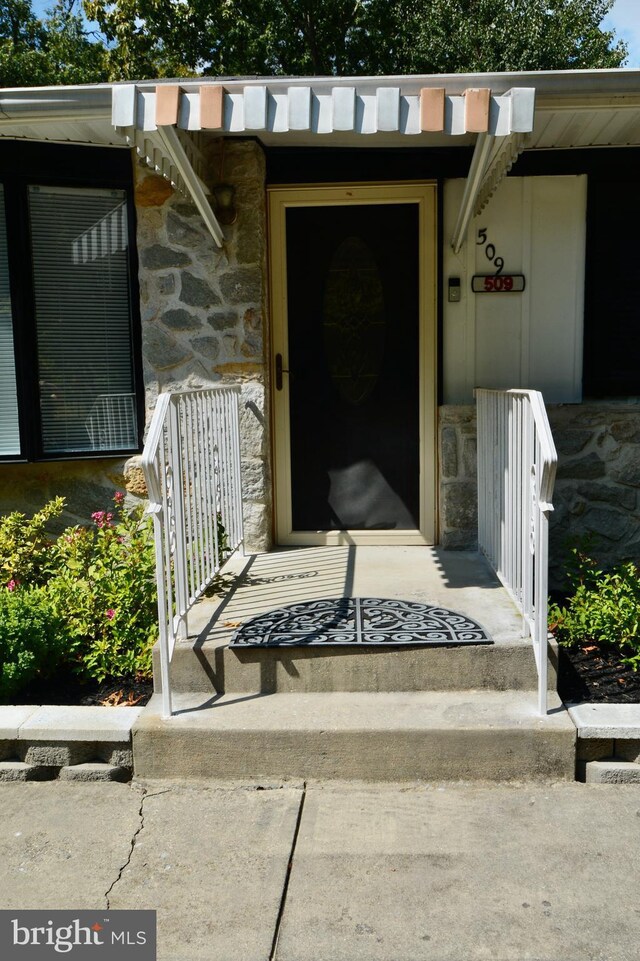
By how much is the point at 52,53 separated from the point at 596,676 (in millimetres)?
17687

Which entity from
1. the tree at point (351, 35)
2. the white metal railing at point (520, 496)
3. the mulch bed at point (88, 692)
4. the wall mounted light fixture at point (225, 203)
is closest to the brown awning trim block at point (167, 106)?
the wall mounted light fixture at point (225, 203)

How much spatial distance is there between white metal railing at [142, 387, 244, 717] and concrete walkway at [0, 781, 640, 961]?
51cm

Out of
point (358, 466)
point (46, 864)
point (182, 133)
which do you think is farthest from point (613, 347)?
point (46, 864)

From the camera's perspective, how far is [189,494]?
350 cm

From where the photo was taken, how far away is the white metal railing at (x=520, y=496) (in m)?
3.06

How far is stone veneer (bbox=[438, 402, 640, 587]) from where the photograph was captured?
4.85 metres

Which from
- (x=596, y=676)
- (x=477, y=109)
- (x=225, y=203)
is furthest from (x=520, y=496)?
(x=225, y=203)

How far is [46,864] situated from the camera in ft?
8.38

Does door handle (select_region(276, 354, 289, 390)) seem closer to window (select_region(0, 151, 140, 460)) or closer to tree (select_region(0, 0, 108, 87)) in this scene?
window (select_region(0, 151, 140, 460))

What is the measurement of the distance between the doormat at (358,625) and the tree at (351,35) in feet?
45.4

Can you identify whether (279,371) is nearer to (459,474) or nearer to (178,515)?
(459,474)

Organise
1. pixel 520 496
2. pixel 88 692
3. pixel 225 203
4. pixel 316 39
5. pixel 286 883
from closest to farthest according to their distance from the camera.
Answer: pixel 286 883 < pixel 520 496 < pixel 88 692 < pixel 225 203 < pixel 316 39

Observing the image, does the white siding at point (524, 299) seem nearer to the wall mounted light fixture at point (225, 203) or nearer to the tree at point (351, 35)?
the wall mounted light fixture at point (225, 203)

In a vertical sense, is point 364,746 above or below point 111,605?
below
